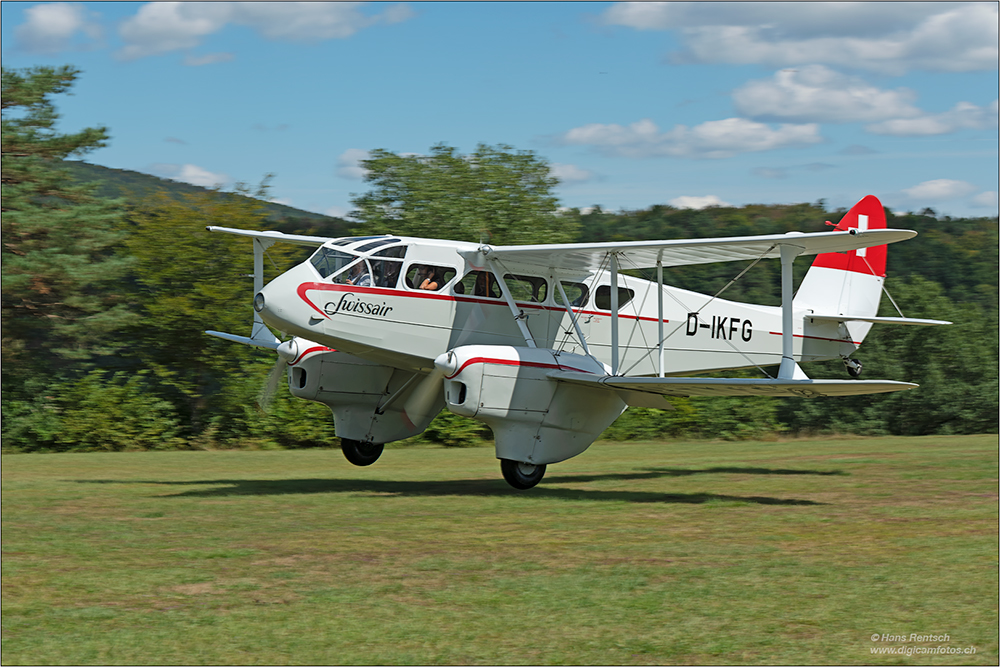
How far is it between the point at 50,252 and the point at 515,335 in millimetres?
19941

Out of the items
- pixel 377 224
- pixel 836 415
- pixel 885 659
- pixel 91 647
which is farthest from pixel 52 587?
pixel 836 415

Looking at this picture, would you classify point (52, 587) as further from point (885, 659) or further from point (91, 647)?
point (885, 659)

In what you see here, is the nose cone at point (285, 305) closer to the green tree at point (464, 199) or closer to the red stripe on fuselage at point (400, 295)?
the red stripe on fuselage at point (400, 295)

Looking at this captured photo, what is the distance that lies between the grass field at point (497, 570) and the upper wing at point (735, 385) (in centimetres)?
168

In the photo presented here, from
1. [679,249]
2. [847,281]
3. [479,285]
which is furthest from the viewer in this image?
[847,281]

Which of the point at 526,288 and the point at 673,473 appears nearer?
the point at 526,288

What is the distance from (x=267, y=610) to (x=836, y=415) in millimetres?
43087

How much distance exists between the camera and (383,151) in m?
41.3

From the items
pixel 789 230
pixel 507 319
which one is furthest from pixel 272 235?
pixel 789 230

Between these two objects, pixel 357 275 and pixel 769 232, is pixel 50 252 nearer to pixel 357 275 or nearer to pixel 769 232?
pixel 357 275

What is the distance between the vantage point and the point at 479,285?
17125 mm

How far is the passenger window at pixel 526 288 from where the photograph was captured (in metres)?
17.5

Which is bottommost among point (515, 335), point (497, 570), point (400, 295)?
point (497, 570)

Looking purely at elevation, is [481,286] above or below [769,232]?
below
